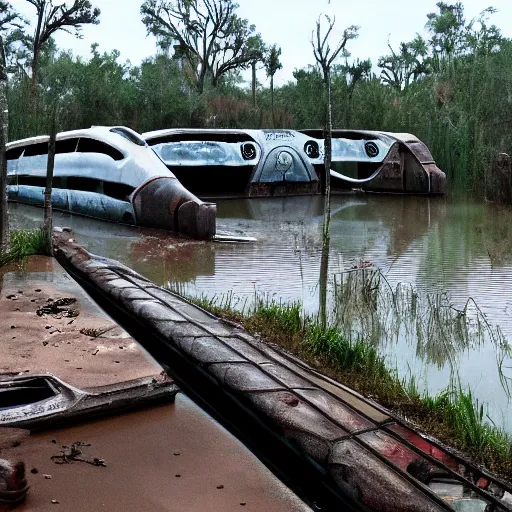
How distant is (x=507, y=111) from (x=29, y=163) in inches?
385

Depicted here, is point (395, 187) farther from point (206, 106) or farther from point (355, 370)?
point (355, 370)

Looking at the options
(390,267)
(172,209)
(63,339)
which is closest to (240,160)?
(172,209)

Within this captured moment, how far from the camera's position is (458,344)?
216 inches

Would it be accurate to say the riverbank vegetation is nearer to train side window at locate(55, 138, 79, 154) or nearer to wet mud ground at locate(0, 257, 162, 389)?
train side window at locate(55, 138, 79, 154)

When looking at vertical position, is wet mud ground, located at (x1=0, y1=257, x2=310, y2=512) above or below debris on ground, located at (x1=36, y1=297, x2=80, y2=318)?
below

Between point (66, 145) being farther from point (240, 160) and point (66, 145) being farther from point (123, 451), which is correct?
point (123, 451)

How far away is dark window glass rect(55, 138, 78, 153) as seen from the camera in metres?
13.3

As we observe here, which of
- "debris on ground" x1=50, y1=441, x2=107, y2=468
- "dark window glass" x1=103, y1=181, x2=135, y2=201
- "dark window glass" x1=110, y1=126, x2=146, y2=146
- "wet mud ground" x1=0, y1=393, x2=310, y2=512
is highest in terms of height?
"dark window glass" x1=110, y1=126, x2=146, y2=146

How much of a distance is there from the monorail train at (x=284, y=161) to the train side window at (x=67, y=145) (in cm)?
219

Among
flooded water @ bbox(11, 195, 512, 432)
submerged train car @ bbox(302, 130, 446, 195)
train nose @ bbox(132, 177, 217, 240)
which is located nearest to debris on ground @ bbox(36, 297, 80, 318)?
flooded water @ bbox(11, 195, 512, 432)

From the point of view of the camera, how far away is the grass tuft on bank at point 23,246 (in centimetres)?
746

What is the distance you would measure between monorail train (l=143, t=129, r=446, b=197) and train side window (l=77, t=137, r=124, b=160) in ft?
8.15

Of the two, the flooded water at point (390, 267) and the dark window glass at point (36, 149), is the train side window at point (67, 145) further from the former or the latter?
the flooded water at point (390, 267)

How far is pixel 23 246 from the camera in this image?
785cm
